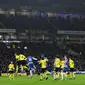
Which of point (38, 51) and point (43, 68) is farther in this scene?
point (38, 51)

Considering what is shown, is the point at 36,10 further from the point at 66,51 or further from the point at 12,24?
the point at 66,51

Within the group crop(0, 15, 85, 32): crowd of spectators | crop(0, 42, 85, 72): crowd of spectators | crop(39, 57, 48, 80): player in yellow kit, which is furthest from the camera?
crop(0, 15, 85, 32): crowd of spectators

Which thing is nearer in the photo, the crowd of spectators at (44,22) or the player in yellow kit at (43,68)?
the player in yellow kit at (43,68)

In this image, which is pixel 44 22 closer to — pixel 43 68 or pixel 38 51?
pixel 38 51

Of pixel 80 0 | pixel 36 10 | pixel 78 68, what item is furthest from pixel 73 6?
pixel 78 68

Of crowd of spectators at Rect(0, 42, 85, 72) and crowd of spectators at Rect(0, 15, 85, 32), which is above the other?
crowd of spectators at Rect(0, 15, 85, 32)

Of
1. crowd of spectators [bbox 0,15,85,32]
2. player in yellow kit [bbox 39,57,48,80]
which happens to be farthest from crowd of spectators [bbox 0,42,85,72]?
player in yellow kit [bbox 39,57,48,80]

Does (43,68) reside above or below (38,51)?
below

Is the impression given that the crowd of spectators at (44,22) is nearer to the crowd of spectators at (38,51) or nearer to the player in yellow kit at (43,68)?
the crowd of spectators at (38,51)

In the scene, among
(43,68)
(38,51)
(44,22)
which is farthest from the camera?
(44,22)

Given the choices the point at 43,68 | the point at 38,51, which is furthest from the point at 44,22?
the point at 43,68

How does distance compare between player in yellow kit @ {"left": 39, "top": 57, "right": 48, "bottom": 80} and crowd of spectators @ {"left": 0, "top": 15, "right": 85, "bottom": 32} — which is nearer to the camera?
player in yellow kit @ {"left": 39, "top": 57, "right": 48, "bottom": 80}

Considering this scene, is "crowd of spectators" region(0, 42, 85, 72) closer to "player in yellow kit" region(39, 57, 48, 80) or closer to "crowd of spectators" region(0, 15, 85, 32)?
"crowd of spectators" region(0, 15, 85, 32)

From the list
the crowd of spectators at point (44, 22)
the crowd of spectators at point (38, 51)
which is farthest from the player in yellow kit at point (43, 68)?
the crowd of spectators at point (44, 22)
